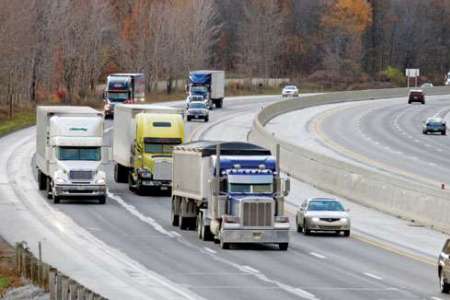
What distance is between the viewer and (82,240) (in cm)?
4106

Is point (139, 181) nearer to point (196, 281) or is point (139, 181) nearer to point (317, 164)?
point (317, 164)

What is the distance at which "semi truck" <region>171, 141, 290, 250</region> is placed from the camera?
3819 centimetres

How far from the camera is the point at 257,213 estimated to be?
38125 mm

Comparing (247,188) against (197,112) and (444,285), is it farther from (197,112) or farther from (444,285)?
(197,112)

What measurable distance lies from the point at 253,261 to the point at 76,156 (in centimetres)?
1716

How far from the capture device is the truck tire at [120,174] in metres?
61.4

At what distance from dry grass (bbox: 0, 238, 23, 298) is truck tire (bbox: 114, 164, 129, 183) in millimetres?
22731

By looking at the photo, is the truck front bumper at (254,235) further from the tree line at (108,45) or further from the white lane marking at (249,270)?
the tree line at (108,45)

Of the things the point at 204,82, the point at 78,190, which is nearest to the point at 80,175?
the point at 78,190

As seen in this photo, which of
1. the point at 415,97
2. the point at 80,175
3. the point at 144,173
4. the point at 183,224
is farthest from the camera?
the point at 415,97

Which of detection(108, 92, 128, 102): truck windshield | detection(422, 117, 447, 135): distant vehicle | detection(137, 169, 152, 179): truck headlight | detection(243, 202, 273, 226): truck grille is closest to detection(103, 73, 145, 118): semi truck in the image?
detection(108, 92, 128, 102): truck windshield

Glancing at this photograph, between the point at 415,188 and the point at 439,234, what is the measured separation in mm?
3436

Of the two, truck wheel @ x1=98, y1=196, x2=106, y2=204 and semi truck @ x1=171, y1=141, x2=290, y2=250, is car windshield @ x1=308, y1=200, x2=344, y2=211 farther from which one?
truck wheel @ x1=98, y1=196, x2=106, y2=204

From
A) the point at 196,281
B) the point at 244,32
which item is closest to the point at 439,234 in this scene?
the point at 196,281
